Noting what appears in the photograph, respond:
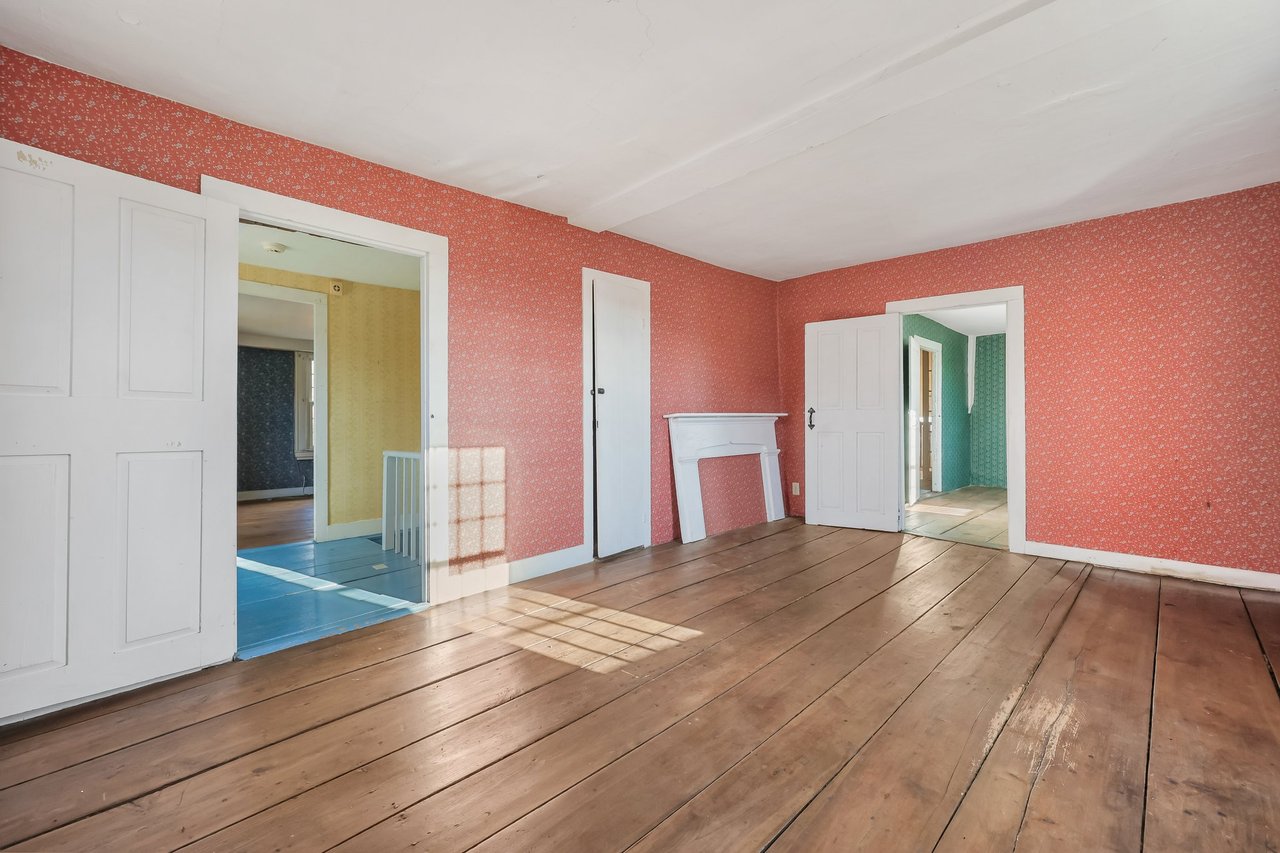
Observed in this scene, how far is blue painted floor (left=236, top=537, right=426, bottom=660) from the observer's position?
276 centimetres

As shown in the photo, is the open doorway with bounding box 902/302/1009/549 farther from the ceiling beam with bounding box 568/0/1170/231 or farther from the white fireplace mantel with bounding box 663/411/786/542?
the ceiling beam with bounding box 568/0/1170/231

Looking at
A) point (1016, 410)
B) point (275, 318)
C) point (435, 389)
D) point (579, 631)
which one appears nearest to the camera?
point (579, 631)

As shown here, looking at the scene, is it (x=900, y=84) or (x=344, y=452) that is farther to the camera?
(x=344, y=452)

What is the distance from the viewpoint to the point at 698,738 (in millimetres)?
1784

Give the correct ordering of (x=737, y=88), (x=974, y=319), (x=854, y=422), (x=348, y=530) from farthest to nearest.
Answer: (x=974, y=319) → (x=348, y=530) → (x=854, y=422) → (x=737, y=88)

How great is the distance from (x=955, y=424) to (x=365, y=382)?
788 centimetres

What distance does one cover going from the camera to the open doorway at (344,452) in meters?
3.27

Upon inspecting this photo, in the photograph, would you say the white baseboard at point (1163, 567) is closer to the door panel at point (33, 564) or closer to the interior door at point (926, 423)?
the interior door at point (926, 423)

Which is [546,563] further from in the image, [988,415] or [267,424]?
[988,415]

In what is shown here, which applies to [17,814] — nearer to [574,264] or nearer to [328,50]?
[328,50]

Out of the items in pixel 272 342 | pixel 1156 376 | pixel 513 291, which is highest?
pixel 272 342

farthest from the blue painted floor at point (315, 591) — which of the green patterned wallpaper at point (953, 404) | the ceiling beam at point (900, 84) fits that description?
the green patterned wallpaper at point (953, 404)

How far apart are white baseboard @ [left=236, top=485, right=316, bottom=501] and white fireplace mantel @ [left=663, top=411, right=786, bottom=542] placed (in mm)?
6870

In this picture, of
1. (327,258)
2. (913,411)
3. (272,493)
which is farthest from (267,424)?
(913,411)
